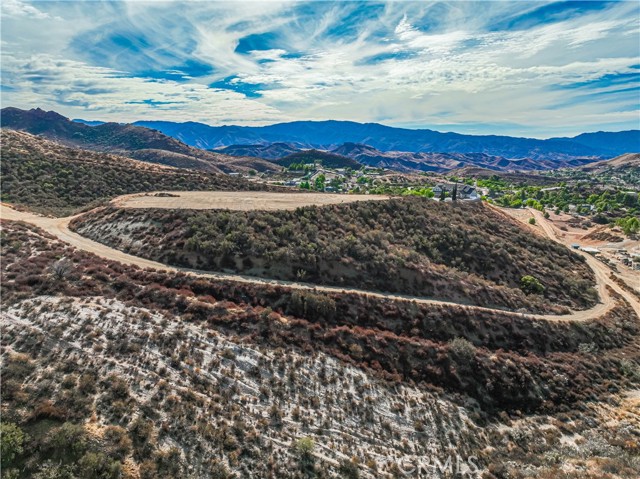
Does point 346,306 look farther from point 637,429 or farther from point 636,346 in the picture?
point 636,346

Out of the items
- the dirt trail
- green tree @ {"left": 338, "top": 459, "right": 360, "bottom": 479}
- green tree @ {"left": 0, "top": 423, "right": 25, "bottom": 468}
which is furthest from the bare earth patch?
green tree @ {"left": 338, "top": 459, "right": 360, "bottom": 479}

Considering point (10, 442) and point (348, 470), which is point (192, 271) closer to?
point (10, 442)

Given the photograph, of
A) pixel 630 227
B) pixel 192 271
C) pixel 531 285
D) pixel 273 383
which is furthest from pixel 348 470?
pixel 630 227

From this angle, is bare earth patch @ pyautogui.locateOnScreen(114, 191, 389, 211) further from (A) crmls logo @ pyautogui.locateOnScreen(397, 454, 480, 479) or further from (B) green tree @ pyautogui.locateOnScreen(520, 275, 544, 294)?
(A) crmls logo @ pyautogui.locateOnScreen(397, 454, 480, 479)

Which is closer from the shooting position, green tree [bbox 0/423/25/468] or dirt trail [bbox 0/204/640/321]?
green tree [bbox 0/423/25/468]

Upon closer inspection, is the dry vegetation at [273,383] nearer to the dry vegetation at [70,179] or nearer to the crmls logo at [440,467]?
the crmls logo at [440,467]

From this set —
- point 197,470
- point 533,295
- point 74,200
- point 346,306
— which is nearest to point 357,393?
point 346,306
